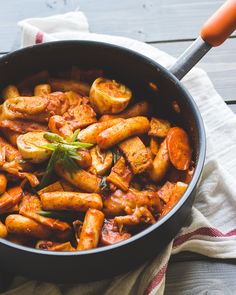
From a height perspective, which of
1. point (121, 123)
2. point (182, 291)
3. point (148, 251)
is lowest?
point (182, 291)

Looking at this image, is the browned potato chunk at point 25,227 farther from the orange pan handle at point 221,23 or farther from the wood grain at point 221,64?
the wood grain at point 221,64

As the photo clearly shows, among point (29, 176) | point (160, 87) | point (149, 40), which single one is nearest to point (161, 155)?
point (160, 87)

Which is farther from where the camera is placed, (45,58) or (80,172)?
(45,58)

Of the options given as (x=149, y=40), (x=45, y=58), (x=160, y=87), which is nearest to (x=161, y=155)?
(x=160, y=87)

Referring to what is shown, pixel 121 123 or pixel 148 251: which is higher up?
pixel 121 123

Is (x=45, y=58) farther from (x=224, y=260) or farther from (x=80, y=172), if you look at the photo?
(x=224, y=260)

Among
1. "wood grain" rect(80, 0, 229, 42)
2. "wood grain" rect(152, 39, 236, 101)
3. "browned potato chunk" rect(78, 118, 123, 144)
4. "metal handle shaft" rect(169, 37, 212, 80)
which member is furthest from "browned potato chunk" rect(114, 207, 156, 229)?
"wood grain" rect(80, 0, 229, 42)

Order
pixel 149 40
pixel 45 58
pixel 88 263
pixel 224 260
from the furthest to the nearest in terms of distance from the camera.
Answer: pixel 149 40
pixel 45 58
pixel 224 260
pixel 88 263

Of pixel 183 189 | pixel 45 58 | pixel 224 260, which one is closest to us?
pixel 183 189
